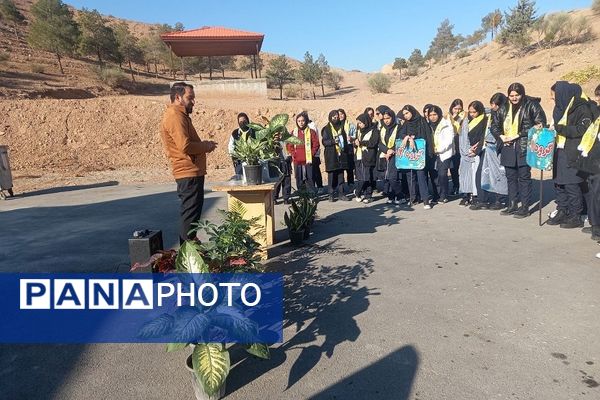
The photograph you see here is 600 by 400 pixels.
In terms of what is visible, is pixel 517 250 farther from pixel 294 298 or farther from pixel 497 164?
pixel 294 298

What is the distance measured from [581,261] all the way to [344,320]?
9.42 feet

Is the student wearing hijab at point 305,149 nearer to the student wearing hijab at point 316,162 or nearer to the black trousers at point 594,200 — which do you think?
the student wearing hijab at point 316,162

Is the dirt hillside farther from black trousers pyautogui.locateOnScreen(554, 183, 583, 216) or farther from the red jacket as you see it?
black trousers pyautogui.locateOnScreen(554, 183, 583, 216)

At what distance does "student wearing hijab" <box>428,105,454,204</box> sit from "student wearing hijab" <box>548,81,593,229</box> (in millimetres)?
1741

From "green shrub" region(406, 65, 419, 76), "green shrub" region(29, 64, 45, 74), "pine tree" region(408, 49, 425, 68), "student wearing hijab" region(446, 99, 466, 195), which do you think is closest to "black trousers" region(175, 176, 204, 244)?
"student wearing hijab" region(446, 99, 466, 195)

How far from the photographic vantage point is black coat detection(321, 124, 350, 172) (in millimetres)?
7504

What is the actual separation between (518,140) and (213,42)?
72.4 ft

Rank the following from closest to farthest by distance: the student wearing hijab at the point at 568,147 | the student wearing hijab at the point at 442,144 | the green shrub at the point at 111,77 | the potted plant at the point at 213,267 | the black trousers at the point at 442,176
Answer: the potted plant at the point at 213,267 → the student wearing hijab at the point at 568,147 → the student wearing hijab at the point at 442,144 → the black trousers at the point at 442,176 → the green shrub at the point at 111,77

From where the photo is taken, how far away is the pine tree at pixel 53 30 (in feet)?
101

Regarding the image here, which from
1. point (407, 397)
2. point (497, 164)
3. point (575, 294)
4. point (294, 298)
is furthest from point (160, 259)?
point (497, 164)

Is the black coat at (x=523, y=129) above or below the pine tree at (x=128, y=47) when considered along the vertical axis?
below

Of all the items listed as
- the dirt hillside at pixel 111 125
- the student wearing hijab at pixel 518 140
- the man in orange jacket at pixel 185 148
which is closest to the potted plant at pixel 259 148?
the man in orange jacket at pixel 185 148

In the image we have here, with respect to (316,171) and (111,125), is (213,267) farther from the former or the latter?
(111,125)

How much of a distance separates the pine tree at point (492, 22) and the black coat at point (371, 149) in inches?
1935
